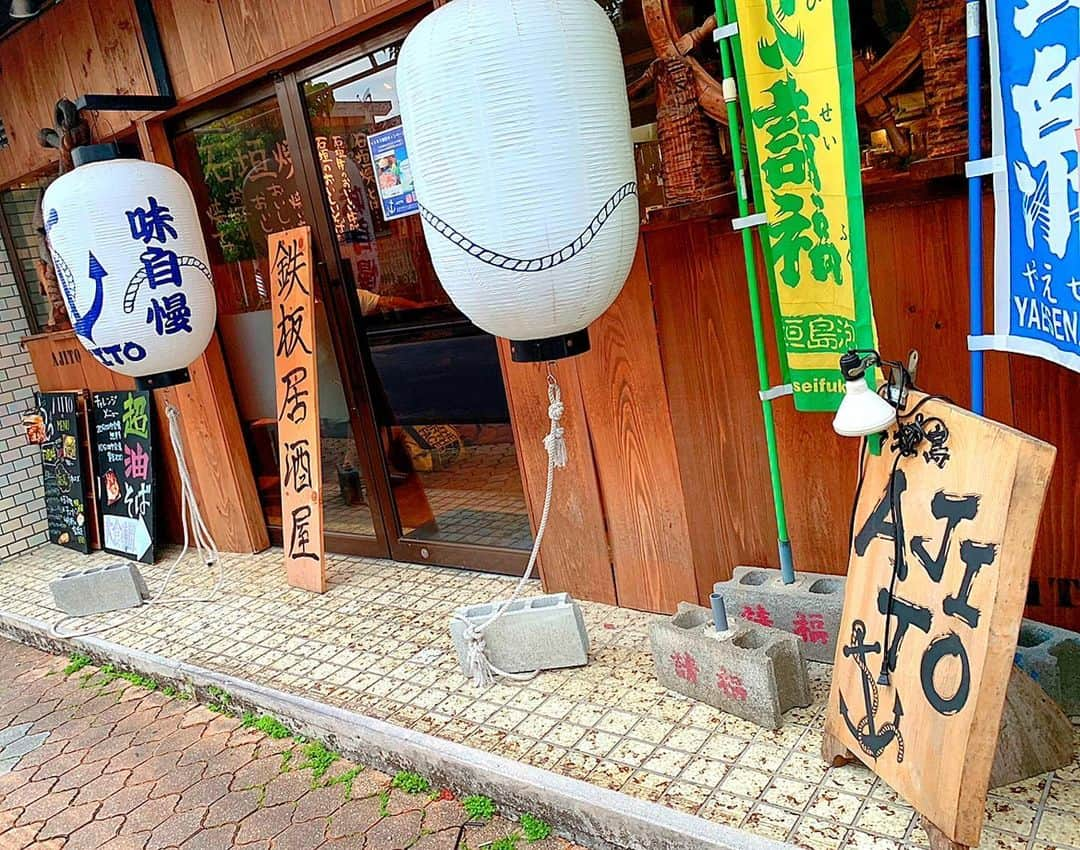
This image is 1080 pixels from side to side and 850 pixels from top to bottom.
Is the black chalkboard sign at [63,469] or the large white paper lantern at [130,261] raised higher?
the large white paper lantern at [130,261]

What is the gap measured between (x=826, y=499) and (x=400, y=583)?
114 inches

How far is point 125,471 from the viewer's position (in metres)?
6.86

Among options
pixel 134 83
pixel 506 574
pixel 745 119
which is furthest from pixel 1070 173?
pixel 134 83

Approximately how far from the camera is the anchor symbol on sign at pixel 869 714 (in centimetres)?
242

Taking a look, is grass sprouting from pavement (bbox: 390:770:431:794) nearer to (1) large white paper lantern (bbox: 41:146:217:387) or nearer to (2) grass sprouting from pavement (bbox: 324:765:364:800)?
(2) grass sprouting from pavement (bbox: 324:765:364:800)

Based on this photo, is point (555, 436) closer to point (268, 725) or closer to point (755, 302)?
point (755, 302)

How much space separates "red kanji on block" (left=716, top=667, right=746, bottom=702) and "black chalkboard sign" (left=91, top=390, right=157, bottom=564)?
17.2 feet

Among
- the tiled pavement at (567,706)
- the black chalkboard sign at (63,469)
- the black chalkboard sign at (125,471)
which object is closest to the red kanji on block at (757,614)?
the tiled pavement at (567,706)

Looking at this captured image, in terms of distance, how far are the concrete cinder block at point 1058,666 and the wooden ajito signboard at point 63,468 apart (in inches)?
288

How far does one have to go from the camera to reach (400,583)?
17.2ft

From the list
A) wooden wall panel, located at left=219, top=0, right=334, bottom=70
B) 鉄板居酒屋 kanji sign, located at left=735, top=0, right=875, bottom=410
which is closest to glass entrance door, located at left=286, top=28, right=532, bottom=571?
wooden wall panel, located at left=219, top=0, right=334, bottom=70

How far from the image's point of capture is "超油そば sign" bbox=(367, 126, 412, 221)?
4.68 metres

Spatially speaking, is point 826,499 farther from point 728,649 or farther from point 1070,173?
point 1070,173

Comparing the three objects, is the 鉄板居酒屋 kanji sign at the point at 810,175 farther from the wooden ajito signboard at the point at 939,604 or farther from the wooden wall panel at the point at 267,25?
the wooden wall panel at the point at 267,25
